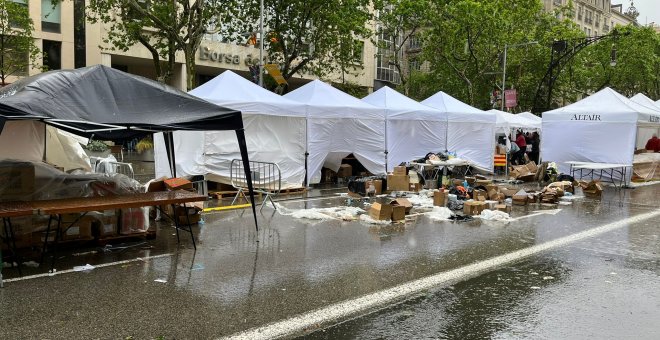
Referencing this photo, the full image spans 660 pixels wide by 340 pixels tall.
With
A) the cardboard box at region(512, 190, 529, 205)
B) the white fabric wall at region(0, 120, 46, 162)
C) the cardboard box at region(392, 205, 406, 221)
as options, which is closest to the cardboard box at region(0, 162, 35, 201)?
the white fabric wall at region(0, 120, 46, 162)

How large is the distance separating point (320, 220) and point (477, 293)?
4.79 metres

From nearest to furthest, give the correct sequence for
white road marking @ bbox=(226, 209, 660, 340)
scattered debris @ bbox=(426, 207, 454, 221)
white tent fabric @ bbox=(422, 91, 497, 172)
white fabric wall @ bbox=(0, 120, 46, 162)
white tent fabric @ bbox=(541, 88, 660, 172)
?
white road marking @ bbox=(226, 209, 660, 340) < white fabric wall @ bbox=(0, 120, 46, 162) < scattered debris @ bbox=(426, 207, 454, 221) < white tent fabric @ bbox=(541, 88, 660, 172) < white tent fabric @ bbox=(422, 91, 497, 172)

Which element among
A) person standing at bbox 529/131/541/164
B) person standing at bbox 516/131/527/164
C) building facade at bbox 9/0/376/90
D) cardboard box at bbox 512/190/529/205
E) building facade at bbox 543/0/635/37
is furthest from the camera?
building facade at bbox 543/0/635/37

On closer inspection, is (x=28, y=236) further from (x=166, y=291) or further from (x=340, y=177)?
(x=340, y=177)

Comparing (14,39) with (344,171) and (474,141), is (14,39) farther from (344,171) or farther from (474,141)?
(474,141)

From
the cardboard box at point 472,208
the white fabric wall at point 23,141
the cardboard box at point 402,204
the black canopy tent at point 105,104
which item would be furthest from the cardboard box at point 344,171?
the black canopy tent at point 105,104

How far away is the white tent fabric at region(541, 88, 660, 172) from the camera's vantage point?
17.8 metres

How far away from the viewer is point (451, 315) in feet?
17.0

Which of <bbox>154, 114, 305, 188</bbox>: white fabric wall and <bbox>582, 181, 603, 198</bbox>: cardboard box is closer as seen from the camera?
<bbox>154, 114, 305, 188</bbox>: white fabric wall

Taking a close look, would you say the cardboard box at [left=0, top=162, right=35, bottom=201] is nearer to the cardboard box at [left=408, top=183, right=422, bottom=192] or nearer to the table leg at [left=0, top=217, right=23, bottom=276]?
the table leg at [left=0, top=217, right=23, bottom=276]

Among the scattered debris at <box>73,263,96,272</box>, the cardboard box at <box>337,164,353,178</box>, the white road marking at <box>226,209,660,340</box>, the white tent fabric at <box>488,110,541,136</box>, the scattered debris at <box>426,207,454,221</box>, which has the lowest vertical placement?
the white road marking at <box>226,209,660,340</box>

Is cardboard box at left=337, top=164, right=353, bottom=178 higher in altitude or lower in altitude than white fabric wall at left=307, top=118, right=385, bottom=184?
lower

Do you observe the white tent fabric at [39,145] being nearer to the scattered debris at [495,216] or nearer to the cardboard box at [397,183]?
the cardboard box at [397,183]

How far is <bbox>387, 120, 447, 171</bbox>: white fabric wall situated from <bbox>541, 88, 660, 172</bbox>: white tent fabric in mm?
4087
